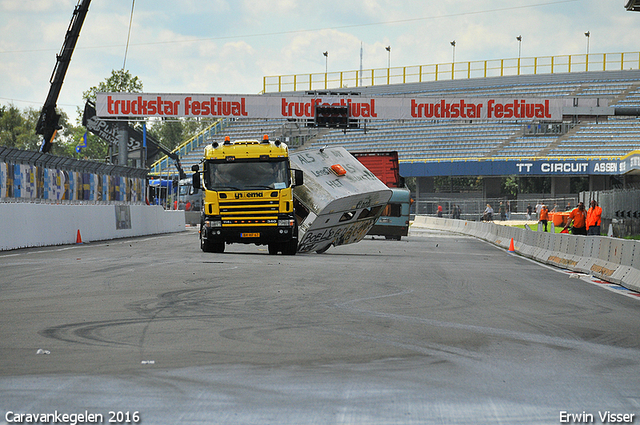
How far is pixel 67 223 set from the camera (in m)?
25.8

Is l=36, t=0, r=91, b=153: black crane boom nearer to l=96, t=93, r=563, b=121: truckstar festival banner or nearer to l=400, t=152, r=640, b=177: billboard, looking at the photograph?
l=96, t=93, r=563, b=121: truckstar festival banner

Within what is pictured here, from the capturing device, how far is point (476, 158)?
61.8m

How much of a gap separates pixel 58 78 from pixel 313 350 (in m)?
38.6

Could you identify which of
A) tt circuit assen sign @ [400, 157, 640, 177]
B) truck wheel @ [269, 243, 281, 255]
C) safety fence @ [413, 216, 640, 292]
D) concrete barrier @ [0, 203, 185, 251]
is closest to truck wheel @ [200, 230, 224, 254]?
truck wheel @ [269, 243, 281, 255]

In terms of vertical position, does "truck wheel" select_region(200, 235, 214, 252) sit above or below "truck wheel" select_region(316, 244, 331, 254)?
above

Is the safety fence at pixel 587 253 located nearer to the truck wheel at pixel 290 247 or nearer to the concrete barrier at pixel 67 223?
the truck wheel at pixel 290 247

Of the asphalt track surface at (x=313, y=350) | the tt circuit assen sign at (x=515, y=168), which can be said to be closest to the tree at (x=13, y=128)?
the tt circuit assen sign at (x=515, y=168)

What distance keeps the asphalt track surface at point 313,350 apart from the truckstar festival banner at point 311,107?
31150 mm

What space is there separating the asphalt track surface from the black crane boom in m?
30.1

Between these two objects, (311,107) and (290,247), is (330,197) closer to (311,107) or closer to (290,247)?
(290,247)

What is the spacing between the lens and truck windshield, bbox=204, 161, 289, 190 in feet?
67.1

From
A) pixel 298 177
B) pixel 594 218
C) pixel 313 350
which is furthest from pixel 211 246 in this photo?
pixel 313 350

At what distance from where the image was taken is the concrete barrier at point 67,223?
2217 cm

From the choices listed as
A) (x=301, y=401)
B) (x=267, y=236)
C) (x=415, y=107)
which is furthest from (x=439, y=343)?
(x=415, y=107)
